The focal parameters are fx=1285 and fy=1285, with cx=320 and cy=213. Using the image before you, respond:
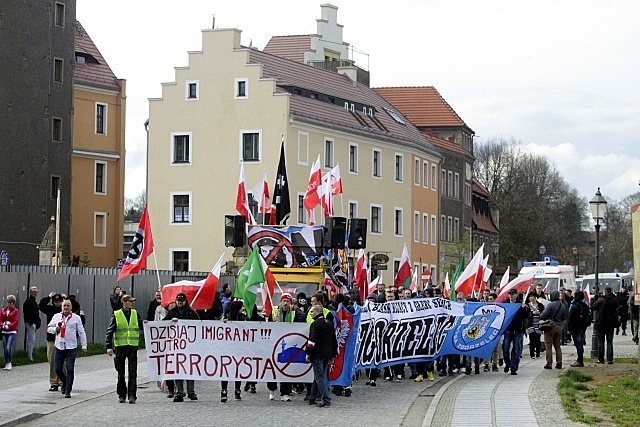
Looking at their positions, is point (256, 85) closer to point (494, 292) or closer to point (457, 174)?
point (457, 174)

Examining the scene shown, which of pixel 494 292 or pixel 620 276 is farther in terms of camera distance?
pixel 620 276

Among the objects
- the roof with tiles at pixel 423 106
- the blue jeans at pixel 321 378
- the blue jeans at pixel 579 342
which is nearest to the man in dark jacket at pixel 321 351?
the blue jeans at pixel 321 378

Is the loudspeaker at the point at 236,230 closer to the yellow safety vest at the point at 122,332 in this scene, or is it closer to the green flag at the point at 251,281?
the green flag at the point at 251,281

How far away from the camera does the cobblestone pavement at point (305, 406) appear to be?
1880cm

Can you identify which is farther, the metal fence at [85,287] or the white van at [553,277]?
the white van at [553,277]

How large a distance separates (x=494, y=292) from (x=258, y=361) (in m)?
12.7

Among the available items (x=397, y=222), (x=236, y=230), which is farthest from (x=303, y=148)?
(x=236, y=230)

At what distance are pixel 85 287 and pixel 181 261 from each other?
100 feet

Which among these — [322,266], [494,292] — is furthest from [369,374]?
[494,292]

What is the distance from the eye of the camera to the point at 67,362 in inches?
878

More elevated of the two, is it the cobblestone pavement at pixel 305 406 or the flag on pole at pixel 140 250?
the flag on pole at pixel 140 250

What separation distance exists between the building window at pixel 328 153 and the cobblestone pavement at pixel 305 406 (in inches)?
1744

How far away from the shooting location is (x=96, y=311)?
37.9 m

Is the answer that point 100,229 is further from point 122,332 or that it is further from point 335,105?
point 122,332
